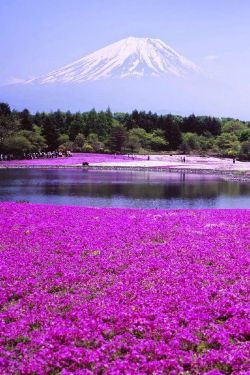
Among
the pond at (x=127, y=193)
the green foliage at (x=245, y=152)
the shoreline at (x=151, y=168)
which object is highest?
the green foliage at (x=245, y=152)

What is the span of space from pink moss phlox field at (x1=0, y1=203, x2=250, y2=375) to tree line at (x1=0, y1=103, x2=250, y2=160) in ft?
281

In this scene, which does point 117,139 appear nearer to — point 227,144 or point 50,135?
point 50,135

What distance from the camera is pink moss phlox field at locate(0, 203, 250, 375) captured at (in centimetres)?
857

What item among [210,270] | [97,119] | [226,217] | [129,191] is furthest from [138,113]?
[210,270]

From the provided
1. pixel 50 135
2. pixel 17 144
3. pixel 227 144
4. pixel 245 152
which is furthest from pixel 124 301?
pixel 227 144

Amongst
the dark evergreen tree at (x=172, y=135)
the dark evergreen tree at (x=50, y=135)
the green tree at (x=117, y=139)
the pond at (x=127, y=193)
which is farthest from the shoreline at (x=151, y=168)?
the dark evergreen tree at (x=172, y=135)

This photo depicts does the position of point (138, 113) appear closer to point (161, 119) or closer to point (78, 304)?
point (161, 119)

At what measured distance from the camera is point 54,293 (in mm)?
12766

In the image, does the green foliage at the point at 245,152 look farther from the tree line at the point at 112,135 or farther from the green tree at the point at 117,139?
the green tree at the point at 117,139

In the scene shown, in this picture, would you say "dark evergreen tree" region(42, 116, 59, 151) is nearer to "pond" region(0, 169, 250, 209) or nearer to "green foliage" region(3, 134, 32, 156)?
"green foliage" region(3, 134, 32, 156)

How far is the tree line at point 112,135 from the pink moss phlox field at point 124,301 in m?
85.5

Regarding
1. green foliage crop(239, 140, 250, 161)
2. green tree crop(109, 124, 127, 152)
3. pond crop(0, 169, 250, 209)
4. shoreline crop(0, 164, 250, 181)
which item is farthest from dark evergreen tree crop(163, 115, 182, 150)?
pond crop(0, 169, 250, 209)

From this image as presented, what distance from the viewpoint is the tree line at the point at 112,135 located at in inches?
4311

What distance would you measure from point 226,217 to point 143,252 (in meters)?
11.6
